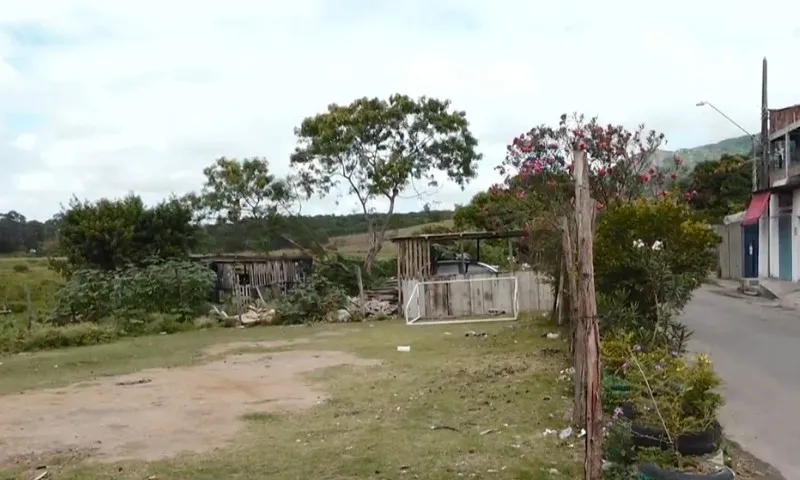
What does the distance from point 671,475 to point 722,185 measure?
136ft

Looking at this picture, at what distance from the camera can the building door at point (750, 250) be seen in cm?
3017

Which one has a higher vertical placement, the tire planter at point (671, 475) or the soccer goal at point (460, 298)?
the tire planter at point (671, 475)

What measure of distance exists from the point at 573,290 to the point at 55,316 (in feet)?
55.1

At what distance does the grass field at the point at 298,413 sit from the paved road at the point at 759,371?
5.31 feet

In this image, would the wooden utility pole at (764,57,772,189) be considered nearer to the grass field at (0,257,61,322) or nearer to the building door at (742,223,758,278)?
the building door at (742,223,758,278)

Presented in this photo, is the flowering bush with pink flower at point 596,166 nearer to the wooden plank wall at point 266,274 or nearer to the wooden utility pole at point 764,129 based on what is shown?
the wooden plank wall at point 266,274

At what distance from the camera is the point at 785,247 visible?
1077 inches

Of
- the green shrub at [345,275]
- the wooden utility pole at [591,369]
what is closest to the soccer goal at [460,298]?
the green shrub at [345,275]

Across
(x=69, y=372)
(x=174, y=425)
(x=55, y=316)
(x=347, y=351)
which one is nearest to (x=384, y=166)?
(x=55, y=316)

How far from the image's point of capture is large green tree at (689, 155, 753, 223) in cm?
4178

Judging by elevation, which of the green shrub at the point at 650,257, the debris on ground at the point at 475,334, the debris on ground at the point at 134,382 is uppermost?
the green shrub at the point at 650,257

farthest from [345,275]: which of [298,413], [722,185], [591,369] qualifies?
[722,185]

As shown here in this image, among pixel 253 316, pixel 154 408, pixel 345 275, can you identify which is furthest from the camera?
pixel 345 275

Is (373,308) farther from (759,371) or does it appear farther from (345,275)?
(759,371)
